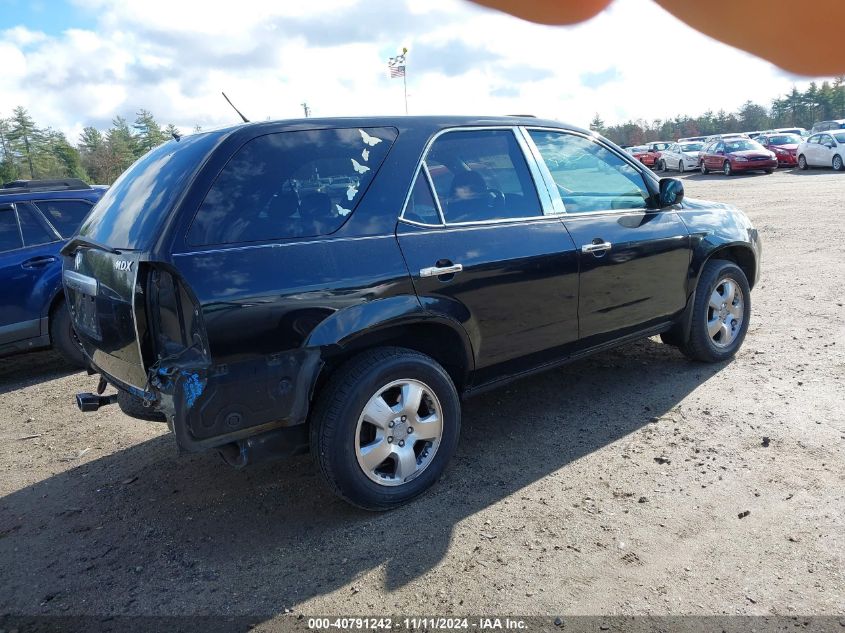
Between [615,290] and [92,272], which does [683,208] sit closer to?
[615,290]

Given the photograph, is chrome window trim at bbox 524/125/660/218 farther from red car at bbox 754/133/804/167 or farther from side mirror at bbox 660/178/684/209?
red car at bbox 754/133/804/167

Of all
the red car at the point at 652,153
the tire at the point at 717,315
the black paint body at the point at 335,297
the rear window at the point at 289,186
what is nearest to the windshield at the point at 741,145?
the red car at the point at 652,153

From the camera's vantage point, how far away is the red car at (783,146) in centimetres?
2728

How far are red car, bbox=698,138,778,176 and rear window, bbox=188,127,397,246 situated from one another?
25868 millimetres

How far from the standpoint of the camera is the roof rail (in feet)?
21.3

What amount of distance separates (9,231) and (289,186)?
13.9ft

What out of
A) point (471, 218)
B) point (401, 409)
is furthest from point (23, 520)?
point (471, 218)

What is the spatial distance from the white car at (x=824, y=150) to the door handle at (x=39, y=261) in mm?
25011

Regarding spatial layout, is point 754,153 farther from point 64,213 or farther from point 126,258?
point 126,258

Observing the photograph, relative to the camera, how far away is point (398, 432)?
3.35 meters

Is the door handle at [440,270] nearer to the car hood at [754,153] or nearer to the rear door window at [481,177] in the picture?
the rear door window at [481,177]

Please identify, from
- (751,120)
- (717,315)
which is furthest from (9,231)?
(751,120)

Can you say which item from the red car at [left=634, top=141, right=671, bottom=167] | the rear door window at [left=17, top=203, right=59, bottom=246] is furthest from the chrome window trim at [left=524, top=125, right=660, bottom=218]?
the red car at [left=634, top=141, right=671, bottom=167]

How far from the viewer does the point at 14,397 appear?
561 centimetres
